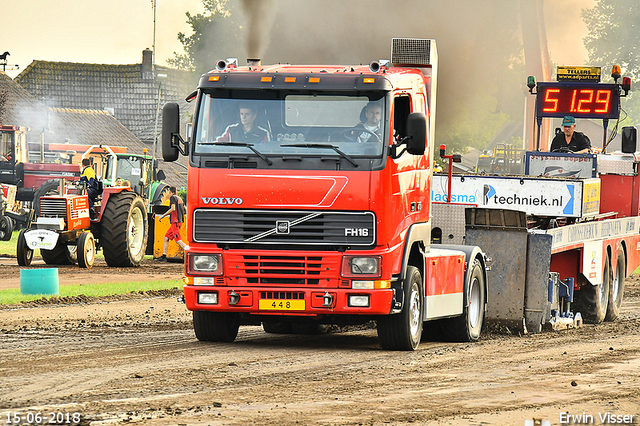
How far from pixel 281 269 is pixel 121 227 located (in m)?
11.9

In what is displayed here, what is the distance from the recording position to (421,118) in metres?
10.4

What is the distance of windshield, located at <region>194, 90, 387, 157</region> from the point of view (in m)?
10.3

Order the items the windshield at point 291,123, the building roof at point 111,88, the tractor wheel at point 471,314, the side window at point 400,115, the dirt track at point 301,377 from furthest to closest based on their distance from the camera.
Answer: the building roof at point 111,88
the tractor wheel at point 471,314
the side window at point 400,115
the windshield at point 291,123
the dirt track at point 301,377

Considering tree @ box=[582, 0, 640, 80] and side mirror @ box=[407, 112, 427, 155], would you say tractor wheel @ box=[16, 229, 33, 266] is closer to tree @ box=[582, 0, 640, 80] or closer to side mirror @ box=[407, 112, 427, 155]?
side mirror @ box=[407, 112, 427, 155]

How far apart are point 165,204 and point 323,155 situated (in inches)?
579

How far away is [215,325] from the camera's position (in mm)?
11281

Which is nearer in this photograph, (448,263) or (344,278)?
(344,278)

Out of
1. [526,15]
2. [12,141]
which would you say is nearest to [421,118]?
[526,15]

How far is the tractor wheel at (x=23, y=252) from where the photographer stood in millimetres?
21531

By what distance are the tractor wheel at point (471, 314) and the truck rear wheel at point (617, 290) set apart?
149 inches

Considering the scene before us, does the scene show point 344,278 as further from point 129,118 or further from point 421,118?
point 129,118

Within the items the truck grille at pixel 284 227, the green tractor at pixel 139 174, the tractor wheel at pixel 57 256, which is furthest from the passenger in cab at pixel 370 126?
the green tractor at pixel 139 174

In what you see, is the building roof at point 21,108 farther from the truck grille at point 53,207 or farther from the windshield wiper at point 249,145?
the windshield wiper at point 249,145

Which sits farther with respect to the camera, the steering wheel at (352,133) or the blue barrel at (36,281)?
the blue barrel at (36,281)
